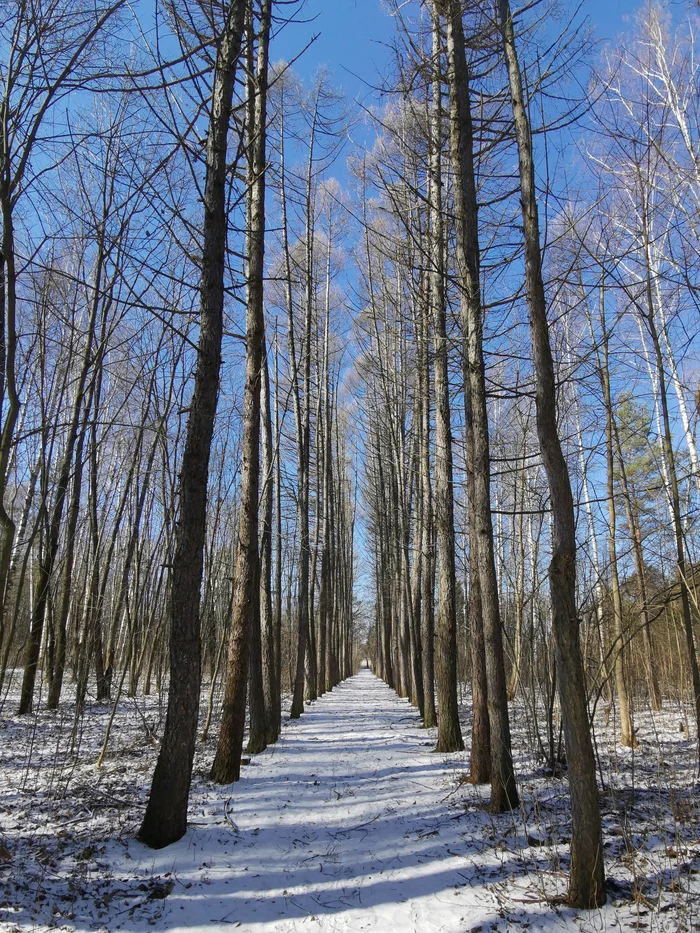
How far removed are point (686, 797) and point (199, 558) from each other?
5.11 metres

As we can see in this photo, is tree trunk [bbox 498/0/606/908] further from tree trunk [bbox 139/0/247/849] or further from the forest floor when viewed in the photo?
tree trunk [bbox 139/0/247/849]

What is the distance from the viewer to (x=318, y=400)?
15.6 meters

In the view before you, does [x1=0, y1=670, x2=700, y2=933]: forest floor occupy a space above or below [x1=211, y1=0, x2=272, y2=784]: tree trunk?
below

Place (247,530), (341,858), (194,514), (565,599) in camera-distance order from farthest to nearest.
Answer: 1. (247,530)
2. (194,514)
3. (341,858)
4. (565,599)

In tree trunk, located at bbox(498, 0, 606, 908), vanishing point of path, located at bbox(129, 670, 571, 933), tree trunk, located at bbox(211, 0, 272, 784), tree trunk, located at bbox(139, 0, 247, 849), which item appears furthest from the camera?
tree trunk, located at bbox(211, 0, 272, 784)

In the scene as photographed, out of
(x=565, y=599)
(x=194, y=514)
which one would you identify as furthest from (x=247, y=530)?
(x=565, y=599)

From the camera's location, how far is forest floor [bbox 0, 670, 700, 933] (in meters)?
3.25

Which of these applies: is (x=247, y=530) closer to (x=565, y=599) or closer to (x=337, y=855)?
(x=337, y=855)

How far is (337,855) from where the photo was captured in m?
4.30

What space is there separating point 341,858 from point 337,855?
0.07m

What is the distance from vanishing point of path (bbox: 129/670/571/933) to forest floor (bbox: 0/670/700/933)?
0.05 feet

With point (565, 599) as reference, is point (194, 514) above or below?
above

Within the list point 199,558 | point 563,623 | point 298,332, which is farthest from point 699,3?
point 298,332

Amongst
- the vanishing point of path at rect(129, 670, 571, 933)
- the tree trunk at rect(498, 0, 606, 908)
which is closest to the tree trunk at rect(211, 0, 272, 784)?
the vanishing point of path at rect(129, 670, 571, 933)
